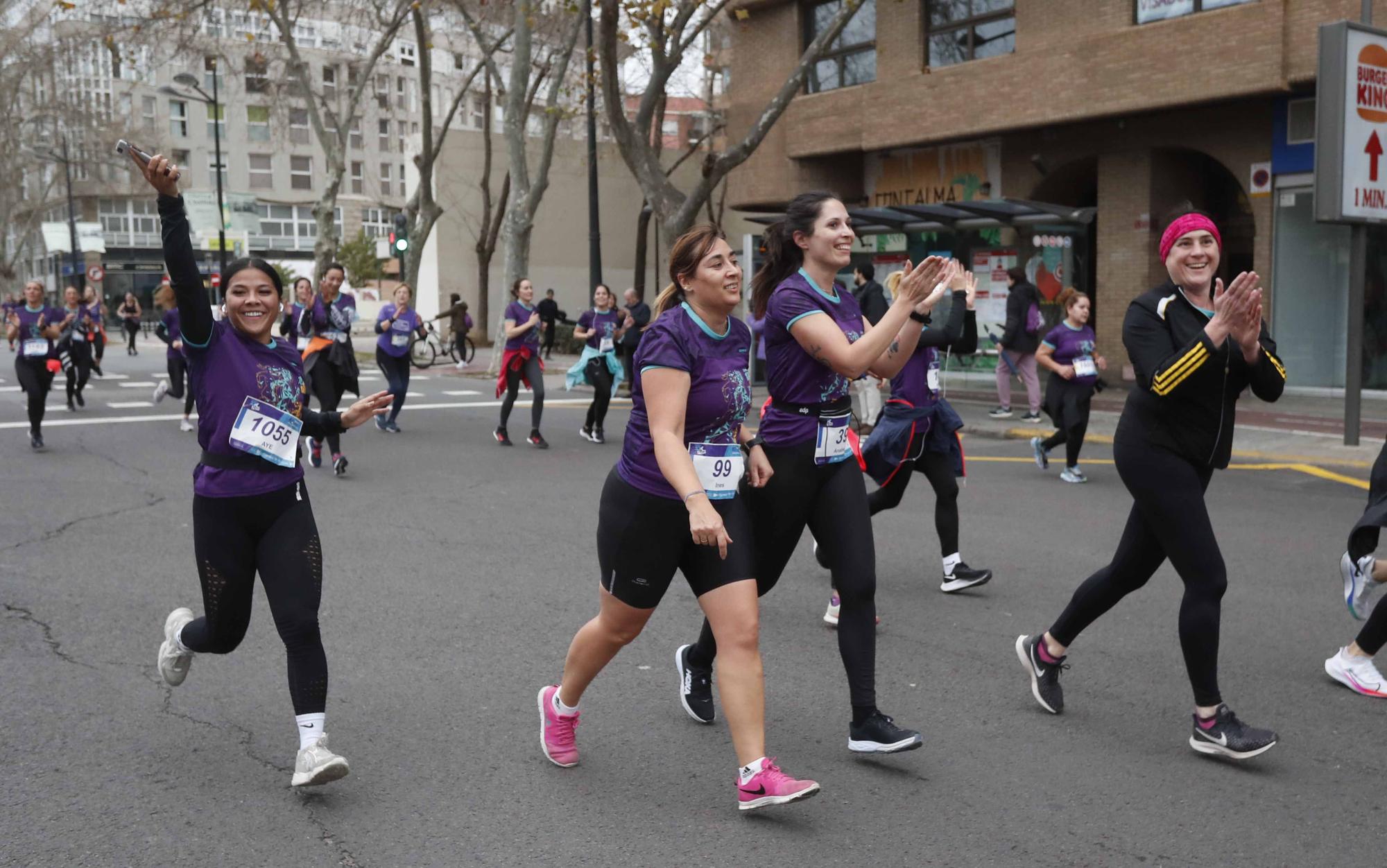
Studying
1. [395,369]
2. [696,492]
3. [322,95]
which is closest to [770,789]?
[696,492]

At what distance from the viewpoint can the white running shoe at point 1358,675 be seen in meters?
5.04

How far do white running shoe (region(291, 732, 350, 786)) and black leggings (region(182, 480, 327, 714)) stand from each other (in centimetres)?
12

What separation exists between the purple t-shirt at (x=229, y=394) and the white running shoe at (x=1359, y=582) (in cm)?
384

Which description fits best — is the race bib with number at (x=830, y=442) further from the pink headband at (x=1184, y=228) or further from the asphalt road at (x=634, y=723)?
the pink headband at (x=1184, y=228)

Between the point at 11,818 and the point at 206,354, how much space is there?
1481 mm

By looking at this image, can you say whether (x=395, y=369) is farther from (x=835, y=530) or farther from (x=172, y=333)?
(x=835, y=530)

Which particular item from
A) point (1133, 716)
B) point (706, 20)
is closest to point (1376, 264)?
point (706, 20)

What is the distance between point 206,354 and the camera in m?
4.16

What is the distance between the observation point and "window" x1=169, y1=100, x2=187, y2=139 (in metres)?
72.4

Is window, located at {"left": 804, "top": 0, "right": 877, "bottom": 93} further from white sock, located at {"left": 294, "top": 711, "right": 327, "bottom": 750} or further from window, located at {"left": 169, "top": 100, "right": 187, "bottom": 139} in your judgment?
window, located at {"left": 169, "top": 100, "right": 187, "bottom": 139}

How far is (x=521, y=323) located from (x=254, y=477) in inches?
379

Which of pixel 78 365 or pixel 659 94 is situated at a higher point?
pixel 659 94

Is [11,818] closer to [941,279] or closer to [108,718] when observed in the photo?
[108,718]

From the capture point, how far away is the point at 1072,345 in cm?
1094
